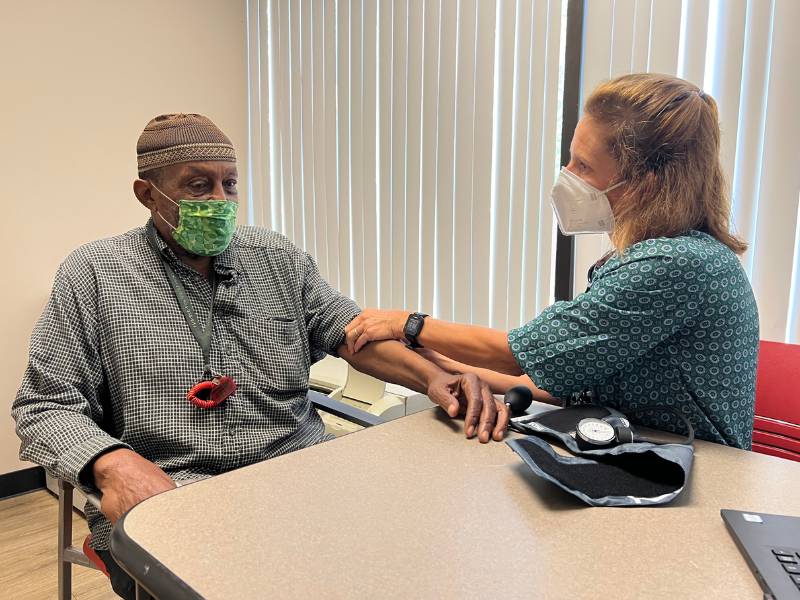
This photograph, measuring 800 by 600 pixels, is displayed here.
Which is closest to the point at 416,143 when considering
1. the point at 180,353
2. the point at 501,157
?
the point at 501,157

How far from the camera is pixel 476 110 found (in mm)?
2451

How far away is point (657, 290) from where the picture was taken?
1.13 meters

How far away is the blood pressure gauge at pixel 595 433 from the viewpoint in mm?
1057

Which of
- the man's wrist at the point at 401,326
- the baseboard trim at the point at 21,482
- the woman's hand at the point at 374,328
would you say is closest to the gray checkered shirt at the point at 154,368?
the woman's hand at the point at 374,328

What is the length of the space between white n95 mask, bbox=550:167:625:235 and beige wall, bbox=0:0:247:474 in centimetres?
232

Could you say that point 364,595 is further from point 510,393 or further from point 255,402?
point 255,402

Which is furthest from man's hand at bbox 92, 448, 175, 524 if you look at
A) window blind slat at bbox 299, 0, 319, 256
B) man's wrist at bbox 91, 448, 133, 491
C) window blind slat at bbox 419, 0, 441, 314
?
window blind slat at bbox 299, 0, 319, 256

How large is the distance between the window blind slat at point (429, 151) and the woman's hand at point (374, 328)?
40.9 inches

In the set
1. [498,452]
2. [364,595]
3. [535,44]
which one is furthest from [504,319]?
[364,595]

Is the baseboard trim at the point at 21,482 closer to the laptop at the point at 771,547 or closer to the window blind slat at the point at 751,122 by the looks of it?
the laptop at the point at 771,547

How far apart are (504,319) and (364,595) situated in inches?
73.7

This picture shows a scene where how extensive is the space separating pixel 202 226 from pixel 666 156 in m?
1.11

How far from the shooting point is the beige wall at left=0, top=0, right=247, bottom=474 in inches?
107

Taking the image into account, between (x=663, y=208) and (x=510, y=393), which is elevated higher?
(x=663, y=208)
